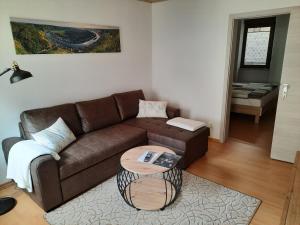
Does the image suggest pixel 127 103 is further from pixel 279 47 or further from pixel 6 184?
pixel 279 47

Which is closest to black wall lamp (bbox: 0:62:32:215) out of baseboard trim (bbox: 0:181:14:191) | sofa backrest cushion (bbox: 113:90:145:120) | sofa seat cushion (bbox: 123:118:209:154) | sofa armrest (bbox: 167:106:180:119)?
baseboard trim (bbox: 0:181:14:191)

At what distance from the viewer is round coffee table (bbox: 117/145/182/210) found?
2049 millimetres

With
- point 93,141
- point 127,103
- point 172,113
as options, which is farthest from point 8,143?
point 172,113

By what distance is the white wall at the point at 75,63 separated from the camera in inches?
98.7

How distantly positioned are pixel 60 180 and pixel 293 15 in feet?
10.7

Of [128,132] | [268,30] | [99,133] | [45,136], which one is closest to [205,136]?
Result: [128,132]

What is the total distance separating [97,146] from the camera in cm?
256

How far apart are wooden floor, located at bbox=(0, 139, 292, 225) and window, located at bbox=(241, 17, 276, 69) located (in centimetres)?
357

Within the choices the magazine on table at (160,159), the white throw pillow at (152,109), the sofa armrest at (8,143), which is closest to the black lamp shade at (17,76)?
the sofa armrest at (8,143)

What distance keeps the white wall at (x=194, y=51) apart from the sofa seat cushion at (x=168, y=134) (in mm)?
790

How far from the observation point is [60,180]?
84.7 inches

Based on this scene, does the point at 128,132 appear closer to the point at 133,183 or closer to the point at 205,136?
the point at 133,183

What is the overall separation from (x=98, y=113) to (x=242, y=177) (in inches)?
83.6

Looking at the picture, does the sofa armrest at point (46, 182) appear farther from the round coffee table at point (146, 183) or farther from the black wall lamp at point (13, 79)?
the round coffee table at point (146, 183)
